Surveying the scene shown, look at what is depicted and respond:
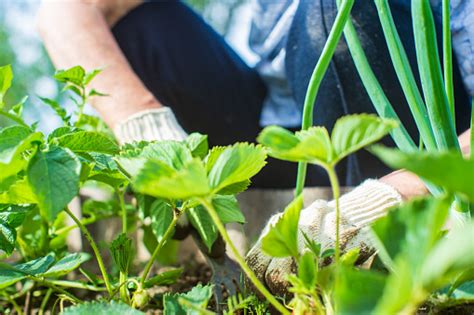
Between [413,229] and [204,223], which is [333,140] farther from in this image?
[204,223]

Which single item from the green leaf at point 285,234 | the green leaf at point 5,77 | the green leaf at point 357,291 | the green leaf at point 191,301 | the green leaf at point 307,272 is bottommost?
the green leaf at point 191,301

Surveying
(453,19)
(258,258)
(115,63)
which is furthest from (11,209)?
(453,19)

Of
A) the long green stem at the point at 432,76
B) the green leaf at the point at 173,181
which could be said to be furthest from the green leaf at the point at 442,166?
the long green stem at the point at 432,76

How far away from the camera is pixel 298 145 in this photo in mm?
335

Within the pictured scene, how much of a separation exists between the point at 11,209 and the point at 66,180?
19 cm

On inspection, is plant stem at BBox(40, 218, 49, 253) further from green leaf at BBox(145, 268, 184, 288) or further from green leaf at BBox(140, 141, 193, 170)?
green leaf at BBox(140, 141, 193, 170)

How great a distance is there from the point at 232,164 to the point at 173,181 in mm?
68

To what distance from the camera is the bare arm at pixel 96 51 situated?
1087 millimetres

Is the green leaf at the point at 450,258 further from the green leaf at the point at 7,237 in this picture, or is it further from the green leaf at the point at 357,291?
the green leaf at the point at 7,237

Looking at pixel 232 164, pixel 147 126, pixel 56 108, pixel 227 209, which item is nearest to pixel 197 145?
pixel 227 209

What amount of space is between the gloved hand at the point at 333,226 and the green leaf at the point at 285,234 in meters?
0.15

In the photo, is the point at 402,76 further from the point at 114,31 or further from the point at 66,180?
the point at 114,31

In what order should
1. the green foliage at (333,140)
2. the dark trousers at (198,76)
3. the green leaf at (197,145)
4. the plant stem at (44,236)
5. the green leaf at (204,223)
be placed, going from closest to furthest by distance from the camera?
the green foliage at (333,140), the green leaf at (197,145), the green leaf at (204,223), the plant stem at (44,236), the dark trousers at (198,76)

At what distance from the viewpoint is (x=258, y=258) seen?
0.65 meters
